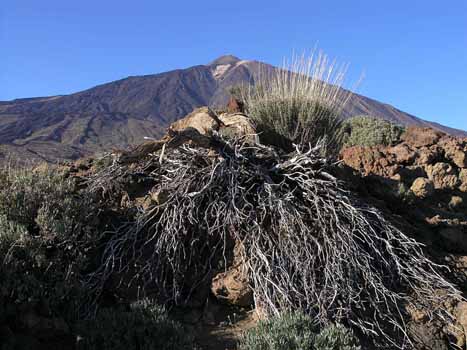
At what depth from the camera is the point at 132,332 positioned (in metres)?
3.06

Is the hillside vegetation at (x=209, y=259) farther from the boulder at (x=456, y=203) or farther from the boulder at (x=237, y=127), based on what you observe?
the boulder at (x=456, y=203)

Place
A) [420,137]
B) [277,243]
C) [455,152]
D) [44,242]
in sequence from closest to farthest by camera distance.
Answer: [44,242]
[277,243]
[455,152]
[420,137]

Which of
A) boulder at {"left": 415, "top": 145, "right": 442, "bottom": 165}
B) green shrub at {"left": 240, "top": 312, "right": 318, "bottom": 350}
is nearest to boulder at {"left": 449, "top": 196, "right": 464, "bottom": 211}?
boulder at {"left": 415, "top": 145, "right": 442, "bottom": 165}

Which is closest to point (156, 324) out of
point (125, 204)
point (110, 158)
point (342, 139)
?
point (125, 204)

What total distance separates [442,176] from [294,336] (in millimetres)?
4405

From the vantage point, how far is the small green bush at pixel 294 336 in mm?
3031

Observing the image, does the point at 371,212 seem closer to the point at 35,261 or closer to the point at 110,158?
the point at 110,158

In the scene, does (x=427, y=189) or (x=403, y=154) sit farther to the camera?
(x=403, y=154)

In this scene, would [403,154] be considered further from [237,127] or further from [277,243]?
[277,243]

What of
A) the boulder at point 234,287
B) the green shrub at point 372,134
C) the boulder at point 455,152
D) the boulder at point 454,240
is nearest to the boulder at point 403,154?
the boulder at point 455,152

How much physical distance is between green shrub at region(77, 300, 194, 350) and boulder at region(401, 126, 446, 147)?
224 inches

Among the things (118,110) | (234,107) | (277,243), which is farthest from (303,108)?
(118,110)

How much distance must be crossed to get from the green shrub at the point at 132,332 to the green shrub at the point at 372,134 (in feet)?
18.4

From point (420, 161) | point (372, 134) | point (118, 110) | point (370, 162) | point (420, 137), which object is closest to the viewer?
point (370, 162)
